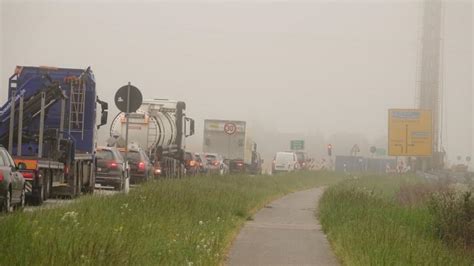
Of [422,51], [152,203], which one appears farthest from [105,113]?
[422,51]

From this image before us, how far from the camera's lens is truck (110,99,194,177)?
32.8 metres

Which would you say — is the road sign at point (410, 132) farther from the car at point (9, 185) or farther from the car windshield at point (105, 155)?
the car at point (9, 185)

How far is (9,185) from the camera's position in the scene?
625 inches

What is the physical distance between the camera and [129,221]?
11867 millimetres

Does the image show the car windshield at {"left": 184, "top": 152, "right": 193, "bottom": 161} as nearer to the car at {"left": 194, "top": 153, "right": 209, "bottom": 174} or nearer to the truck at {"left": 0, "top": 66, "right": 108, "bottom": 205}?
the car at {"left": 194, "top": 153, "right": 209, "bottom": 174}

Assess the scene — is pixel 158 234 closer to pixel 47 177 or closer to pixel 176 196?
pixel 176 196

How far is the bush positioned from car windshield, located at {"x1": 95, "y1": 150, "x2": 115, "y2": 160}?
12507mm

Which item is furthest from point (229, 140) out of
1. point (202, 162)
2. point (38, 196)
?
point (38, 196)

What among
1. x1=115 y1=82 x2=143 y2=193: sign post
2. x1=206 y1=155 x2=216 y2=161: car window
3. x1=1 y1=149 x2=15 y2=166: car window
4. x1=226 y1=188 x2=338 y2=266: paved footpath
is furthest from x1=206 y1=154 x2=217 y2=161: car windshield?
x1=1 y1=149 x2=15 y2=166: car window

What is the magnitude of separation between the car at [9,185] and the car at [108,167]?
30.3 feet

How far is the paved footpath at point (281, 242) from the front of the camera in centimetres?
1214

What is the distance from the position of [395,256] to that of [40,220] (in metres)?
4.69

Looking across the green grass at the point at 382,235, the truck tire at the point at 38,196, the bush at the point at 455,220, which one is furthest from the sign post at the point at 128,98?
Result: the bush at the point at 455,220

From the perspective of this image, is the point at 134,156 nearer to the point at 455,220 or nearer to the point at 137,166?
the point at 137,166
